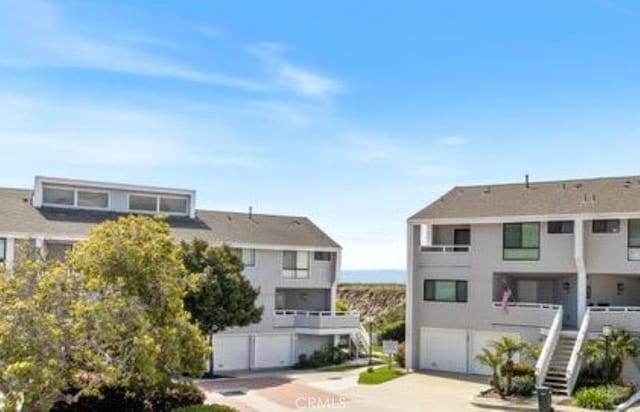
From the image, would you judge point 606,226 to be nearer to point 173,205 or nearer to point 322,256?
point 322,256

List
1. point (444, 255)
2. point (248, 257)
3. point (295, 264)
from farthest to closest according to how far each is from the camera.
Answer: point (295, 264), point (248, 257), point (444, 255)

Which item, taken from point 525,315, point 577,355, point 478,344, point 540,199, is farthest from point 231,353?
point 577,355

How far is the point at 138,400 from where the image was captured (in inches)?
1024

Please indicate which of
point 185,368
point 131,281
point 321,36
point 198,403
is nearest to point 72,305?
point 131,281

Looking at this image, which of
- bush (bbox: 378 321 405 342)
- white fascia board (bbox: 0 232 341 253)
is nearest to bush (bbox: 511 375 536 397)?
white fascia board (bbox: 0 232 341 253)

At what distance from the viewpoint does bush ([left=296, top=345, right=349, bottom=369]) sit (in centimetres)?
4719

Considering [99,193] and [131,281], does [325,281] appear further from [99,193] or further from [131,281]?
[131,281]

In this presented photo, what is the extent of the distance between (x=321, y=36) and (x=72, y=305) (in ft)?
32.8

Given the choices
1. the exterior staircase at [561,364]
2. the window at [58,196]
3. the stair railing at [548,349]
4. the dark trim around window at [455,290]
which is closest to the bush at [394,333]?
the dark trim around window at [455,290]

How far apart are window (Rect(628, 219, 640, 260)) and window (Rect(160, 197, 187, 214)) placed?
24.1 m

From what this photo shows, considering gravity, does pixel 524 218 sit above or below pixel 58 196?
below

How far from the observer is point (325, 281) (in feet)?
167

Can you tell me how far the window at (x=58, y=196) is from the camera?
147 feet

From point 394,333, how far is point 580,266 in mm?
16542
